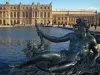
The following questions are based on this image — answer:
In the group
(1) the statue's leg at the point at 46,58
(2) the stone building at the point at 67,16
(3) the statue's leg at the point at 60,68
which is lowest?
(2) the stone building at the point at 67,16

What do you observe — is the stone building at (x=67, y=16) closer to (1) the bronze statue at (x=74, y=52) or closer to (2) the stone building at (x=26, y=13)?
(2) the stone building at (x=26, y=13)

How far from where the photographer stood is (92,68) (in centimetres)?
652

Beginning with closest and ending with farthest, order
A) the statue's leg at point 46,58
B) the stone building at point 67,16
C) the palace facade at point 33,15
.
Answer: the statue's leg at point 46,58 < the palace facade at point 33,15 < the stone building at point 67,16

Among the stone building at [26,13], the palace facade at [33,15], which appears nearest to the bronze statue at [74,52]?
the palace facade at [33,15]

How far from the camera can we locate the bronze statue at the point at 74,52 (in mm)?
5898

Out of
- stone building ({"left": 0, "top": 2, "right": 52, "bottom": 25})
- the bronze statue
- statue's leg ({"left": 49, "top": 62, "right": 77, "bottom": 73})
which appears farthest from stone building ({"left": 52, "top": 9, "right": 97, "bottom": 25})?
statue's leg ({"left": 49, "top": 62, "right": 77, "bottom": 73})

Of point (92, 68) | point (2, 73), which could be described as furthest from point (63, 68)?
point (2, 73)

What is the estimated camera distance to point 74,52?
20.6ft

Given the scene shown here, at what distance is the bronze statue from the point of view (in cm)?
590

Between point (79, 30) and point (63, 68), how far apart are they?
850mm

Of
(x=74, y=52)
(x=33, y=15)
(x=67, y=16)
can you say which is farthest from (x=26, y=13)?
(x=74, y=52)

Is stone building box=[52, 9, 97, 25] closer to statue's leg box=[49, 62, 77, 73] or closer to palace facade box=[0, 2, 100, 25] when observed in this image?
palace facade box=[0, 2, 100, 25]

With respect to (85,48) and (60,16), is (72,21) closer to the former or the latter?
(60,16)

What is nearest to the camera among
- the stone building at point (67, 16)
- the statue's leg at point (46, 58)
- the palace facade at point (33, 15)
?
the statue's leg at point (46, 58)
